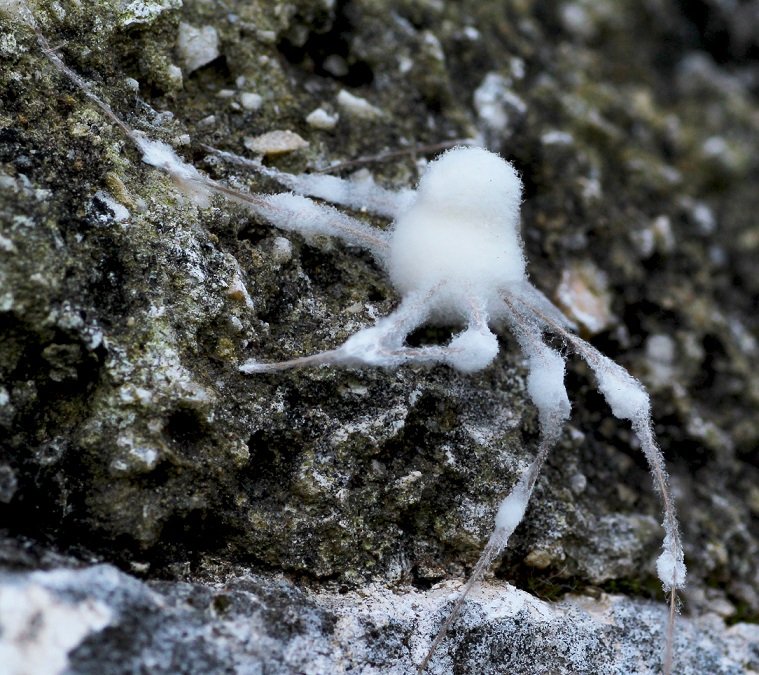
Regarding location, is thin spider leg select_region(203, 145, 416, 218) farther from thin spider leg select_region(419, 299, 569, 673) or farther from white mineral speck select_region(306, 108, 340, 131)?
thin spider leg select_region(419, 299, 569, 673)

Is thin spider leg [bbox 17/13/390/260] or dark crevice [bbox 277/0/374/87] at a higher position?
dark crevice [bbox 277/0/374/87]

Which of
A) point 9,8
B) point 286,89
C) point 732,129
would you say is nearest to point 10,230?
point 9,8

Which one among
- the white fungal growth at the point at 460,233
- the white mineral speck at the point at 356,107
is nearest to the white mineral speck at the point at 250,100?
the white mineral speck at the point at 356,107

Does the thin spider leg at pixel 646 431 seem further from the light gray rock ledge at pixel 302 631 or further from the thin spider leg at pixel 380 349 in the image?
the thin spider leg at pixel 380 349

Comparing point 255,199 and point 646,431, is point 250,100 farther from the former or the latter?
point 646,431

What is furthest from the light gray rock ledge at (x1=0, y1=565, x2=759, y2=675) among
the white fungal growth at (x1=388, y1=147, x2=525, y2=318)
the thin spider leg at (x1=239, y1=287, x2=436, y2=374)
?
the white fungal growth at (x1=388, y1=147, x2=525, y2=318)

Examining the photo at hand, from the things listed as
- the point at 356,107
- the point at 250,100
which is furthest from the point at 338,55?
the point at 250,100
